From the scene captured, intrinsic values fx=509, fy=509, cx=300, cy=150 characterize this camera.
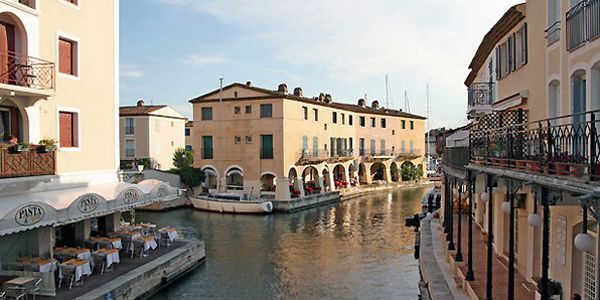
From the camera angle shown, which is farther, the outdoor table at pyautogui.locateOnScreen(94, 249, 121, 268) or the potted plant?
the outdoor table at pyautogui.locateOnScreen(94, 249, 121, 268)

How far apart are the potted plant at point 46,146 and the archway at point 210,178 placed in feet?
100

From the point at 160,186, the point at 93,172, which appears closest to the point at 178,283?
the point at 160,186

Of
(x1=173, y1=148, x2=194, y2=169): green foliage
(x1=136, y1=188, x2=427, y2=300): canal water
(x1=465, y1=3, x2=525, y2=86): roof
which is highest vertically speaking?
(x1=465, y1=3, x2=525, y2=86): roof

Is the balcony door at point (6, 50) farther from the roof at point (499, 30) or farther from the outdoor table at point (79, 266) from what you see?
the roof at point (499, 30)

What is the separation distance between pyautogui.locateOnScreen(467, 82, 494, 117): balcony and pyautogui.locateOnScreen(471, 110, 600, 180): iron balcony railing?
8.90 meters

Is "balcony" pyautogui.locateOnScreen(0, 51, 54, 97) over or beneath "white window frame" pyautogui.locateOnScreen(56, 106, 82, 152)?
over

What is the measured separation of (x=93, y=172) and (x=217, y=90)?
2859 cm

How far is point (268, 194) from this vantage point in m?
45.1

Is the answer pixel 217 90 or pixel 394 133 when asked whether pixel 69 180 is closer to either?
pixel 217 90

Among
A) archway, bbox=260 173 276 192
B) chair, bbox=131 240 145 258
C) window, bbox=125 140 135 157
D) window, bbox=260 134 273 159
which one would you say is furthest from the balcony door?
window, bbox=125 140 135 157

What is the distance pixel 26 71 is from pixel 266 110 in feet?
100

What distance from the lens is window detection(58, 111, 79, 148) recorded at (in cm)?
1944

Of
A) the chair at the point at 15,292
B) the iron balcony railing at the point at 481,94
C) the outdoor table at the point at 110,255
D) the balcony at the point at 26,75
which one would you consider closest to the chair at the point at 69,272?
the chair at the point at 15,292

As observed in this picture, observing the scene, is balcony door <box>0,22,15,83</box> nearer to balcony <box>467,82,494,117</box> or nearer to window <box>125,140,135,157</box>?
balcony <box>467,82,494,117</box>
